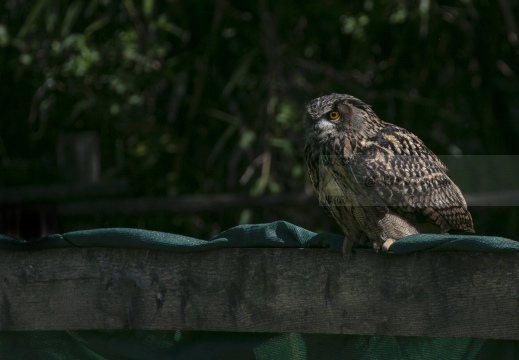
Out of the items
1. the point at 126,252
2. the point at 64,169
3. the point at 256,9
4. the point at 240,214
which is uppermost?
the point at 256,9

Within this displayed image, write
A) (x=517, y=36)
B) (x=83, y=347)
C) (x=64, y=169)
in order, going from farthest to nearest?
(x=517, y=36)
(x=64, y=169)
(x=83, y=347)

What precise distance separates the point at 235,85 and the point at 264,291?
14.8ft

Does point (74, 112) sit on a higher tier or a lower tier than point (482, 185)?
higher

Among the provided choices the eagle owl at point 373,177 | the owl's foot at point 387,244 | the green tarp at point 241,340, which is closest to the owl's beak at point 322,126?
the eagle owl at point 373,177

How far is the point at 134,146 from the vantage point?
22.5ft

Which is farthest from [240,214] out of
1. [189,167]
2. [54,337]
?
[54,337]

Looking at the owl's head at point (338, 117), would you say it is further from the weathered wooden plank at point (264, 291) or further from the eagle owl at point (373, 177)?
the weathered wooden plank at point (264, 291)

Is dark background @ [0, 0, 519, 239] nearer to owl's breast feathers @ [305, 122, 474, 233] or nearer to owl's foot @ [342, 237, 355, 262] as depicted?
owl's breast feathers @ [305, 122, 474, 233]

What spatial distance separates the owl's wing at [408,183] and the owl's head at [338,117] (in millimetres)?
86

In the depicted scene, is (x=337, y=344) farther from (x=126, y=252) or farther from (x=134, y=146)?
(x=134, y=146)

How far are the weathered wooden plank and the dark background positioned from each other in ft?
12.8

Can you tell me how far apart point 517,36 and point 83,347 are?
15.0 ft

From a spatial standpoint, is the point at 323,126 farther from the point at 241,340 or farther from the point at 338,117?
the point at 241,340

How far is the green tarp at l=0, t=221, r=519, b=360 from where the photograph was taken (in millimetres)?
1718
